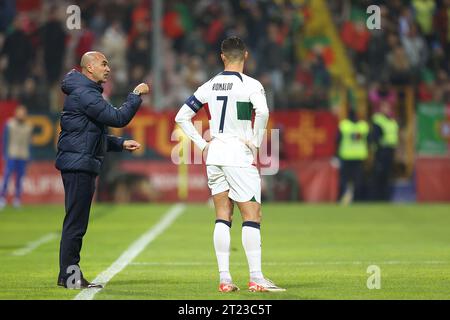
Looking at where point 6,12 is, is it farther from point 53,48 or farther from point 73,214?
point 73,214

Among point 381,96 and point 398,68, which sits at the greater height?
point 398,68

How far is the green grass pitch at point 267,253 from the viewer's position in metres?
11.2

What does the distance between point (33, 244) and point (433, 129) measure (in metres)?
13.8

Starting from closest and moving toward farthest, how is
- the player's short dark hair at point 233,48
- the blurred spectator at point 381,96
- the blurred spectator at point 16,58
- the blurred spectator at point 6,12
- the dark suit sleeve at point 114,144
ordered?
the player's short dark hair at point 233,48 → the dark suit sleeve at point 114,144 → the blurred spectator at point 381,96 → the blurred spectator at point 16,58 → the blurred spectator at point 6,12

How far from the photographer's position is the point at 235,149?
36.2 ft

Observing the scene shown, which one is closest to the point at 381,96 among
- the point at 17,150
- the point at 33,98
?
the point at 33,98

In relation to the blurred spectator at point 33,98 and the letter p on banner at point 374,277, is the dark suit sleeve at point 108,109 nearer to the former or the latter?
the letter p on banner at point 374,277

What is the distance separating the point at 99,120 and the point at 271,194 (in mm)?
17474

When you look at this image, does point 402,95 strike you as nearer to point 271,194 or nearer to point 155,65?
point 271,194

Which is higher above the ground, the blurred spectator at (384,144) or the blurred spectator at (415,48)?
the blurred spectator at (415,48)

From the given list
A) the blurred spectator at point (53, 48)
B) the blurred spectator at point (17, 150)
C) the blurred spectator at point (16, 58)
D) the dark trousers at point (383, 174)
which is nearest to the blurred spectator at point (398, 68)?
the dark trousers at point (383, 174)

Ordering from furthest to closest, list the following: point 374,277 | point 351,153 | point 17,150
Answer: point 351,153 < point 17,150 < point 374,277

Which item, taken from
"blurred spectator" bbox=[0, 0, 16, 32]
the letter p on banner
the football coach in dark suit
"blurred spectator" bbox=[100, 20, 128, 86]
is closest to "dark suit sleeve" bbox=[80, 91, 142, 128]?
the football coach in dark suit
